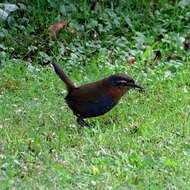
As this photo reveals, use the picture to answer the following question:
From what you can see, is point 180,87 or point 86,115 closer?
point 86,115

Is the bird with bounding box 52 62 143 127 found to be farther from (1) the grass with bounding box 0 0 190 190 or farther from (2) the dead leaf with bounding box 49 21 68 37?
(2) the dead leaf with bounding box 49 21 68 37

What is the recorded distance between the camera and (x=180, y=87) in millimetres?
9297

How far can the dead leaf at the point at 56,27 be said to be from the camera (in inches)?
412

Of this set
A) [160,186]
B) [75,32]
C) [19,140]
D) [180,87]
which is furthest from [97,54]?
[160,186]

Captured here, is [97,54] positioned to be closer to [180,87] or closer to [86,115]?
[180,87]

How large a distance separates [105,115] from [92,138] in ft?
2.73

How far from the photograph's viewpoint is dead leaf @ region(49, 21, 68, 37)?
10.5 m

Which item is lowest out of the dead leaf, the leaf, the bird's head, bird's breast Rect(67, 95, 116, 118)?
the leaf

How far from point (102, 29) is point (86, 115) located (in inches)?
112

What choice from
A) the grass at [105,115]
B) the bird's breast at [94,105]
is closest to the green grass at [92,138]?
the grass at [105,115]

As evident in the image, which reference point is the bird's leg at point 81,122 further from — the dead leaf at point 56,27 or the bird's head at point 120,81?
the dead leaf at point 56,27

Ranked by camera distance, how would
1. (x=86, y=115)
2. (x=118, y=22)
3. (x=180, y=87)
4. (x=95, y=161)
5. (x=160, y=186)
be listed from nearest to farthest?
(x=160, y=186), (x=95, y=161), (x=86, y=115), (x=180, y=87), (x=118, y=22)

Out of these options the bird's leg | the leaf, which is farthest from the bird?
the leaf

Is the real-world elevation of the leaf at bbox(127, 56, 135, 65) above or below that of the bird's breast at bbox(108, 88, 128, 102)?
below
